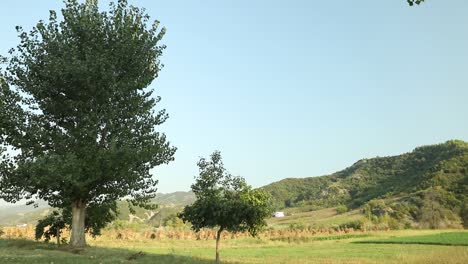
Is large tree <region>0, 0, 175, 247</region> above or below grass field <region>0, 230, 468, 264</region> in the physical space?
above

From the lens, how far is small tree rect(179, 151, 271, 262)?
106 ft

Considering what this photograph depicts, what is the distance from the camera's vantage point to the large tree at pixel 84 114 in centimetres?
3170

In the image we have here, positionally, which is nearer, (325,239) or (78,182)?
(78,182)

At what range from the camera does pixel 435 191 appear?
138 meters

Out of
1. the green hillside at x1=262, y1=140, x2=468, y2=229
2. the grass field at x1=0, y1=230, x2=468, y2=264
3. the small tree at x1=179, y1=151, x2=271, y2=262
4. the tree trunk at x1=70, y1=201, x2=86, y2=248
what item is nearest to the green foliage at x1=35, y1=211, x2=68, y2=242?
the grass field at x1=0, y1=230, x2=468, y2=264

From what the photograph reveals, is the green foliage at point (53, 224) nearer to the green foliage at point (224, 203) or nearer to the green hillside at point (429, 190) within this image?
the green foliage at point (224, 203)

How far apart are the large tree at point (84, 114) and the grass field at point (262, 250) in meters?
4.49

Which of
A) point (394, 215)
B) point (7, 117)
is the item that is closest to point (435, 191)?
point (394, 215)

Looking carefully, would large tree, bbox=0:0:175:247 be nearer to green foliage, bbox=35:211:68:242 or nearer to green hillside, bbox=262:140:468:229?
green foliage, bbox=35:211:68:242

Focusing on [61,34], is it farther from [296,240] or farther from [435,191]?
[435,191]

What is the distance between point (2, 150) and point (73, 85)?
274 inches

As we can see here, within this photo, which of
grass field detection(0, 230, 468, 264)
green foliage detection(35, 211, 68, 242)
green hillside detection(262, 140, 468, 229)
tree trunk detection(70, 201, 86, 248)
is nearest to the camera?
grass field detection(0, 230, 468, 264)

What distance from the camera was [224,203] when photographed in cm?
3212

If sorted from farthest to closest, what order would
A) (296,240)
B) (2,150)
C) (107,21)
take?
1. (296,240)
2. (107,21)
3. (2,150)
